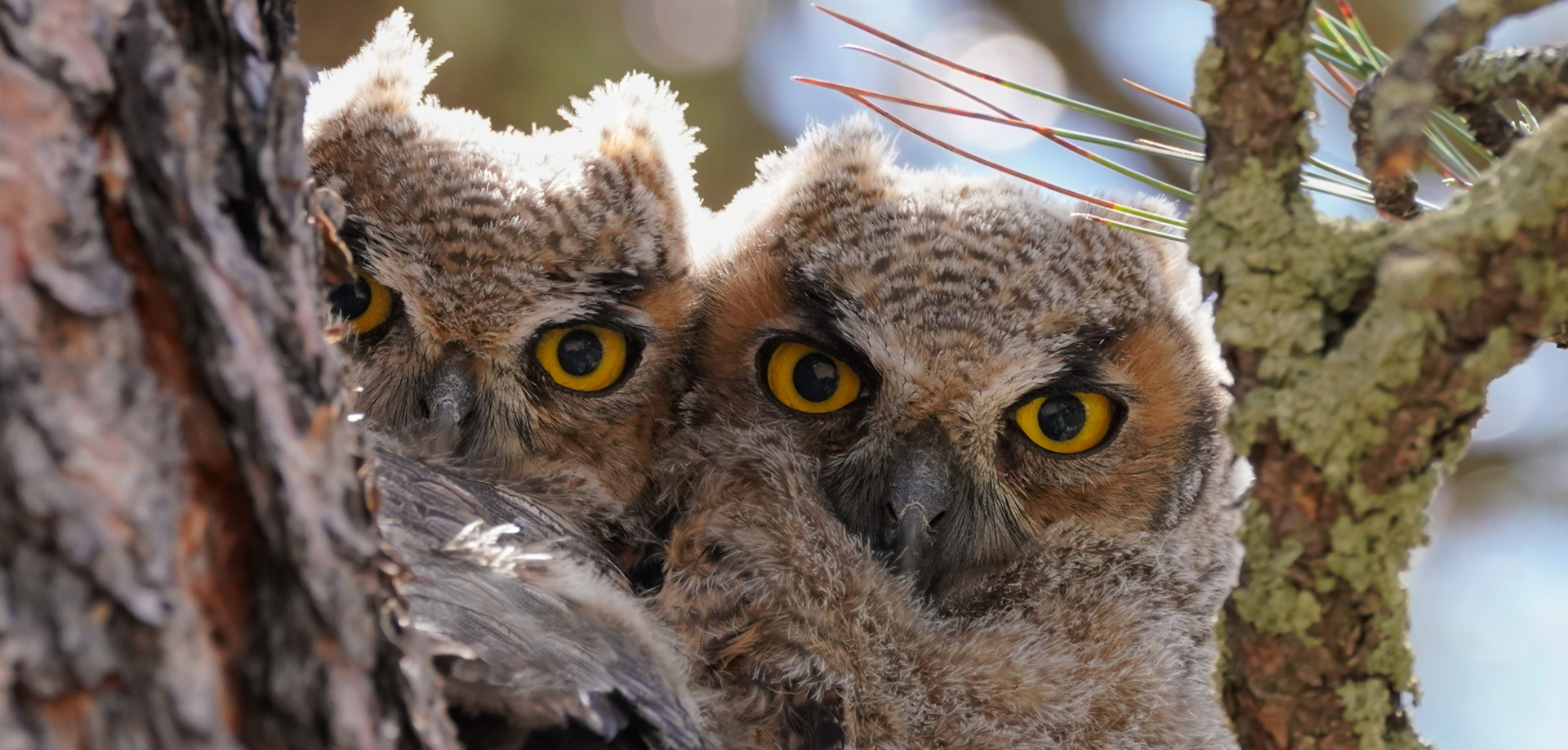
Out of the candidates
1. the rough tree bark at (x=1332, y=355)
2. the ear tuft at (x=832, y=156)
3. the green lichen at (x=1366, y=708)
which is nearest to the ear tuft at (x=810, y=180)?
the ear tuft at (x=832, y=156)

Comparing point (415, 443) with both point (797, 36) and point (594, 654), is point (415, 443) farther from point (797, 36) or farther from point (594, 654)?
point (797, 36)

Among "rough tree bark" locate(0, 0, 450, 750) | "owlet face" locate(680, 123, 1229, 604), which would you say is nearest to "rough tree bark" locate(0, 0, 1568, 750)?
"rough tree bark" locate(0, 0, 450, 750)

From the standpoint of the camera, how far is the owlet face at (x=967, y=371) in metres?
2.24

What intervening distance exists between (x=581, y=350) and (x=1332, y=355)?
5.19 feet

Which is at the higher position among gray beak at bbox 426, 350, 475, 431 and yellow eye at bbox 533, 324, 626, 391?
yellow eye at bbox 533, 324, 626, 391

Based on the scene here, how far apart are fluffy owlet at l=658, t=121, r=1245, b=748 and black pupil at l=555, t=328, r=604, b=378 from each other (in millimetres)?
183

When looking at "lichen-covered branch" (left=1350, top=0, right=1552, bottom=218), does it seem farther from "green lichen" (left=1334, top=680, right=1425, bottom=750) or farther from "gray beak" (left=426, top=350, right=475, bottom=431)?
"gray beak" (left=426, top=350, right=475, bottom=431)

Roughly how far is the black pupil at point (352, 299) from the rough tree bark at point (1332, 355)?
5.28ft

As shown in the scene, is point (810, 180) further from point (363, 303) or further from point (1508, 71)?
point (1508, 71)

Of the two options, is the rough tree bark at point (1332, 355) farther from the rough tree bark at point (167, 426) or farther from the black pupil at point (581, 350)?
the black pupil at point (581, 350)

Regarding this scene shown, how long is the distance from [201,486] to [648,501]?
145 cm

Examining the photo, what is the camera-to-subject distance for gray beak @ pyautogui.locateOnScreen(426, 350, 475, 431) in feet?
7.11

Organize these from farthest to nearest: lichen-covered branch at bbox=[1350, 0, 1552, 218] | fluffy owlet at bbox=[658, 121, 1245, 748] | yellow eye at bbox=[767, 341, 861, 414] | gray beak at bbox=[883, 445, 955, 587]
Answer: yellow eye at bbox=[767, 341, 861, 414] → gray beak at bbox=[883, 445, 955, 587] → fluffy owlet at bbox=[658, 121, 1245, 748] → lichen-covered branch at bbox=[1350, 0, 1552, 218]

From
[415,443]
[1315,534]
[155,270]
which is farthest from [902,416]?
[155,270]
